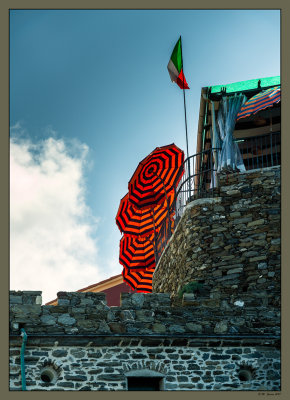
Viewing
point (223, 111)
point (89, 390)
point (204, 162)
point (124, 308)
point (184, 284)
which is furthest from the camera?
point (204, 162)

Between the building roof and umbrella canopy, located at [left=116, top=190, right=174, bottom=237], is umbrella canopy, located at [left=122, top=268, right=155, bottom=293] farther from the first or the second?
the building roof

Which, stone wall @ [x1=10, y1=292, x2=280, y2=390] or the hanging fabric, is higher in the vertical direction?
the hanging fabric

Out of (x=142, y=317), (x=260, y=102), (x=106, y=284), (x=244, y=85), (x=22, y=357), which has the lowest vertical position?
(x=22, y=357)

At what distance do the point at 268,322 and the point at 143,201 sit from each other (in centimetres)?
727

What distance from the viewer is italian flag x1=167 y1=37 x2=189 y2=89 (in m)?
20.7

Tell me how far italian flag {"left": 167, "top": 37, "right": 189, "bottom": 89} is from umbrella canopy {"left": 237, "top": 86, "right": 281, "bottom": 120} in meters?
1.63

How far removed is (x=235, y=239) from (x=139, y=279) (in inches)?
282

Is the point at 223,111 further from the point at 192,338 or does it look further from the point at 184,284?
the point at 192,338

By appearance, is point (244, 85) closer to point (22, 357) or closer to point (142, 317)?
point (142, 317)

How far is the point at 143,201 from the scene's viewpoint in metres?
21.5

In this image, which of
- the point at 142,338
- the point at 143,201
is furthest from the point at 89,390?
the point at 143,201

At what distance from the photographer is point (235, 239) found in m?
17.0

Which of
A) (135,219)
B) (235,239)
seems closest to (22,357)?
(235,239)

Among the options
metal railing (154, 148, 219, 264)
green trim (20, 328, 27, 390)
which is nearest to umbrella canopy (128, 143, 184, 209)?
metal railing (154, 148, 219, 264)
